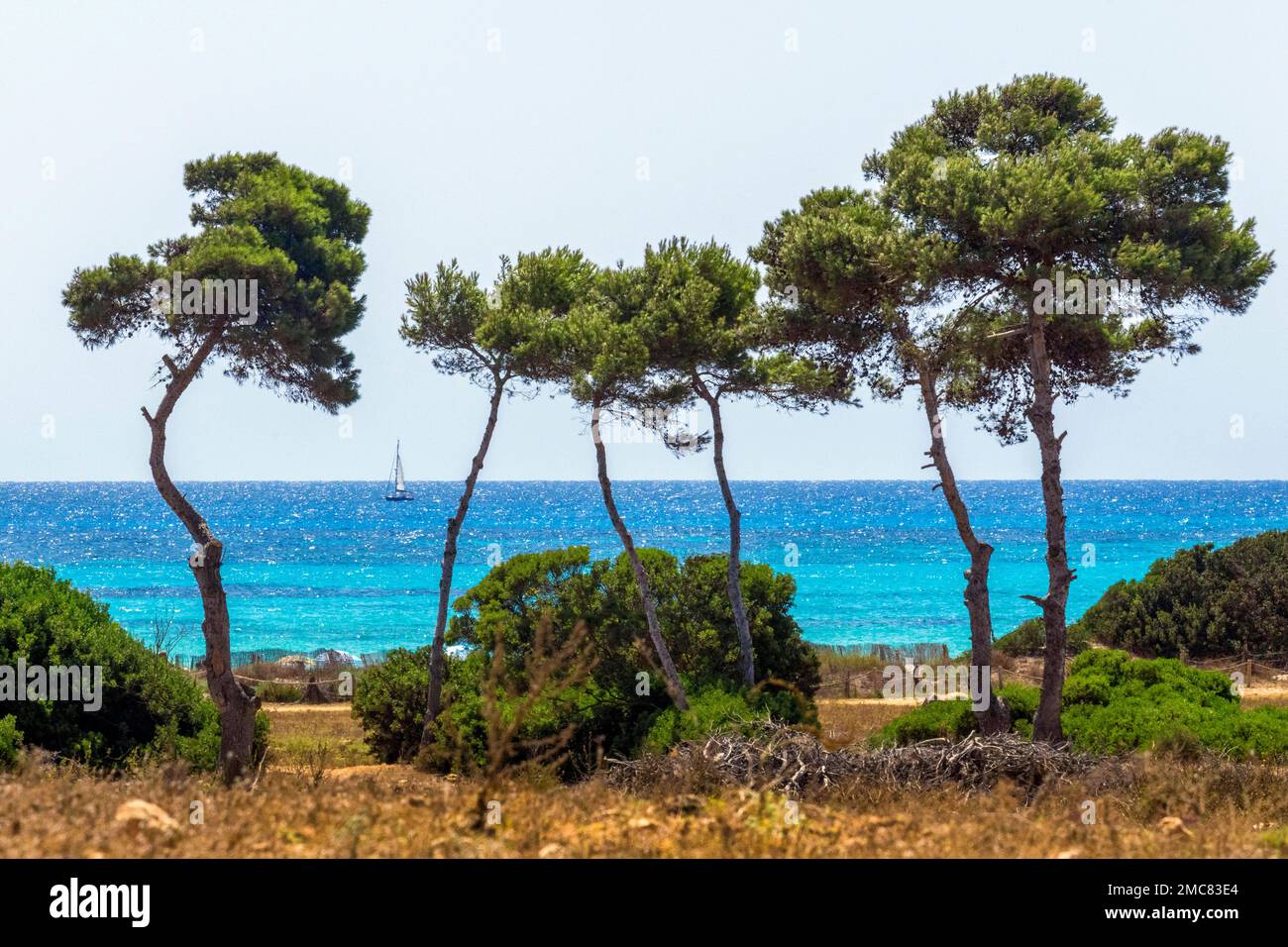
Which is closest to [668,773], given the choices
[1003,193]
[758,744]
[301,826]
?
[758,744]

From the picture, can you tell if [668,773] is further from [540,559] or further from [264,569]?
[264,569]

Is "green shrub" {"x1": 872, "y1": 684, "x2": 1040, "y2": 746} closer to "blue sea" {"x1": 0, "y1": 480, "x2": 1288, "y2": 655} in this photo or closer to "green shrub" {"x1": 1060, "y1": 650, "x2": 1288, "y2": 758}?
"green shrub" {"x1": 1060, "y1": 650, "x2": 1288, "y2": 758}

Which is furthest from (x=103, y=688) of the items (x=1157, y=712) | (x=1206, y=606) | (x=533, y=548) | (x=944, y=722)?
(x=533, y=548)

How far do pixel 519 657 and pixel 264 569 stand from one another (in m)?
68.5

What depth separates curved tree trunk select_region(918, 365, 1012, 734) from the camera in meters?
15.1

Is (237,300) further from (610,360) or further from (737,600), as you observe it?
(737,600)

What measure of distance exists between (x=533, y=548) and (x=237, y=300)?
251 feet

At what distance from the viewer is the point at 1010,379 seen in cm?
1736

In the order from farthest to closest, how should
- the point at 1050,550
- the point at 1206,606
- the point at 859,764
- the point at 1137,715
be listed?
the point at 1206,606, the point at 1137,715, the point at 1050,550, the point at 859,764

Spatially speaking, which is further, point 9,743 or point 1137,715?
point 1137,715

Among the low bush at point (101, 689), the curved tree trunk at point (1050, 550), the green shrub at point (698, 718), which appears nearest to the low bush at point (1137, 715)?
the curved tree trunk at point (1050, 550)

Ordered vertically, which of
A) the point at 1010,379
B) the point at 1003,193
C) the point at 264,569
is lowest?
the point at 264,569

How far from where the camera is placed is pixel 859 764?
438 inches

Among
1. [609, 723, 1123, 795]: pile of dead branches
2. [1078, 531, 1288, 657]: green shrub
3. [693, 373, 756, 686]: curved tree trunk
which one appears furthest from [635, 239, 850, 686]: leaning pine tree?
[1078, 531, 1288, 657]: green shrub
